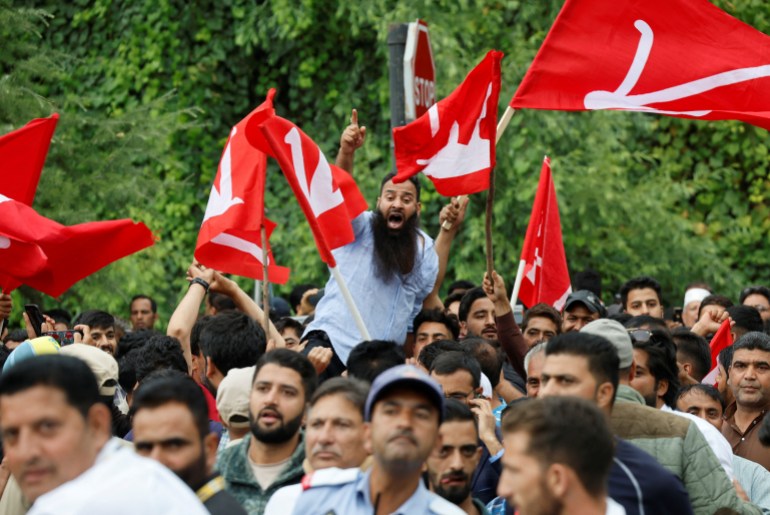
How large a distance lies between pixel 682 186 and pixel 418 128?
928 centimetres

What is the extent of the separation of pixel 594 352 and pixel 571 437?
1.19 metres

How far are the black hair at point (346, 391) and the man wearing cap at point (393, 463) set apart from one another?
1.65 ft

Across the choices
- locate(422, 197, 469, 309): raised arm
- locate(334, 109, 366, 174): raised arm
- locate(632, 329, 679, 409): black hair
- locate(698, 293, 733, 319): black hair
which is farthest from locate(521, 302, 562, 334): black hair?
locate(698, 293, 733, 319): black hair

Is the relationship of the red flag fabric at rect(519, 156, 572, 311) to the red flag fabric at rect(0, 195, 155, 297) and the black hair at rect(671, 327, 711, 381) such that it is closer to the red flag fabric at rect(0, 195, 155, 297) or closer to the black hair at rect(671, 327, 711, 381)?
the black hair at rect(671, 327, 711, 381)

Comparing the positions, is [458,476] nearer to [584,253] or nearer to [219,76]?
[584,253]

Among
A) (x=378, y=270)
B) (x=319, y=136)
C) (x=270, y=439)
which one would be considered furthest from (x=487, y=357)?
(x=319, y=136)

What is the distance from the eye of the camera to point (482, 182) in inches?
355

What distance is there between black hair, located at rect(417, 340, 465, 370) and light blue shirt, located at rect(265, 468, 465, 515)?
300 cm

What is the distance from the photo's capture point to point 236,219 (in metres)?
9.12

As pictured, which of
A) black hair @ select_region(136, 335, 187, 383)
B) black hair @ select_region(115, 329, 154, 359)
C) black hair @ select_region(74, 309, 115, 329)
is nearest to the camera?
black hair @ select_region(136, 335, 187, 383)

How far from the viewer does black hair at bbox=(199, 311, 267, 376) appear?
299 inches

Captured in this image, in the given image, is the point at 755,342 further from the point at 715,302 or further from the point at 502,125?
the point at 715,302

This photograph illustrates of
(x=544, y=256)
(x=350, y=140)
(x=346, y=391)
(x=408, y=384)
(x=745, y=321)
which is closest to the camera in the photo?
(x=408, y=384)

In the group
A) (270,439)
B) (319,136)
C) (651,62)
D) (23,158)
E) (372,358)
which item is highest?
(651,62)
